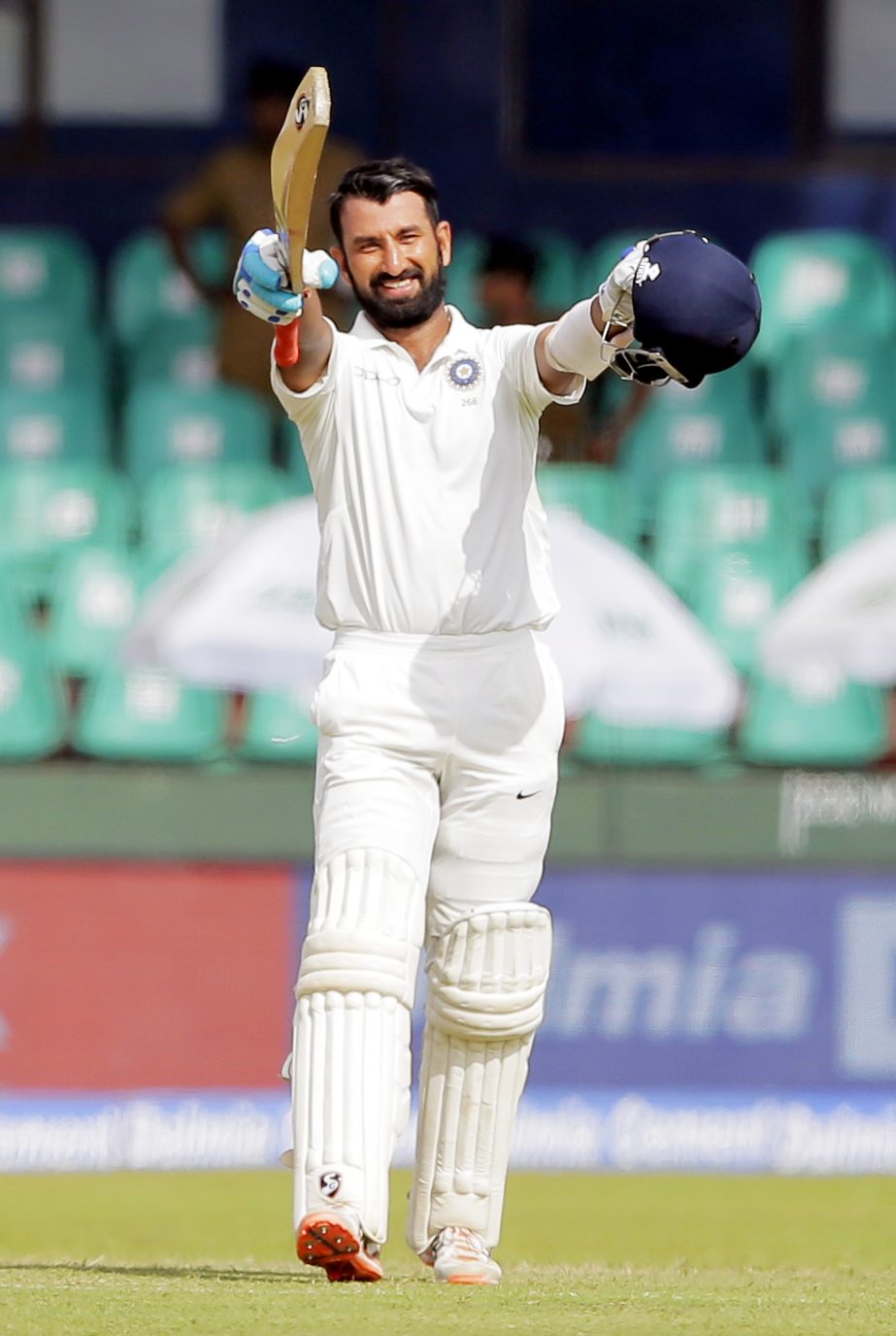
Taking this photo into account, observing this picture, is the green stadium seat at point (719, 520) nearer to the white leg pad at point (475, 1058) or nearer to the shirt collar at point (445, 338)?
the shirt collar at point (445, 338)

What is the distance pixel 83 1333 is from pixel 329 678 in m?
1.40

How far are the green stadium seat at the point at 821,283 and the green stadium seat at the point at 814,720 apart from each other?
2.02m

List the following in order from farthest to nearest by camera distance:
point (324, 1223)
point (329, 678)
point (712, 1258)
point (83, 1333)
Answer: point (712, 1258) → point (329, 678) → point (324, 1223) → point (83, 1333)

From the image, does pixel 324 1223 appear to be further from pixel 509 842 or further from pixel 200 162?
pixel 200 162

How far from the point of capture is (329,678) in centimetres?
447

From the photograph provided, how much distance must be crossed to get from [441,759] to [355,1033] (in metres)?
0.53

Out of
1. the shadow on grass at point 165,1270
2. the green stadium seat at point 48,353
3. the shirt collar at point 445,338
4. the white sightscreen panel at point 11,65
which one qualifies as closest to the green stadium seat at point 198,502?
the green stadium seat at point 48,353

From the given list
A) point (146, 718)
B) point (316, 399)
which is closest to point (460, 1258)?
point (316, 399)

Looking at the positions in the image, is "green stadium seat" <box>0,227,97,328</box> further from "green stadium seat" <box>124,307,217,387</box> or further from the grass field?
the grass field

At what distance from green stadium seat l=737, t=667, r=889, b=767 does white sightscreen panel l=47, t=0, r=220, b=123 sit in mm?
3827

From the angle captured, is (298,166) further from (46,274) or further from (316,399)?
(46,274)

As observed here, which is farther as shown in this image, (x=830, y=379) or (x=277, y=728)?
(x=830, y=379)

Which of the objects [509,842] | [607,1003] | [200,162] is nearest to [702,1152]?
[607,1003]

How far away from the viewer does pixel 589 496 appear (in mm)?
9148
